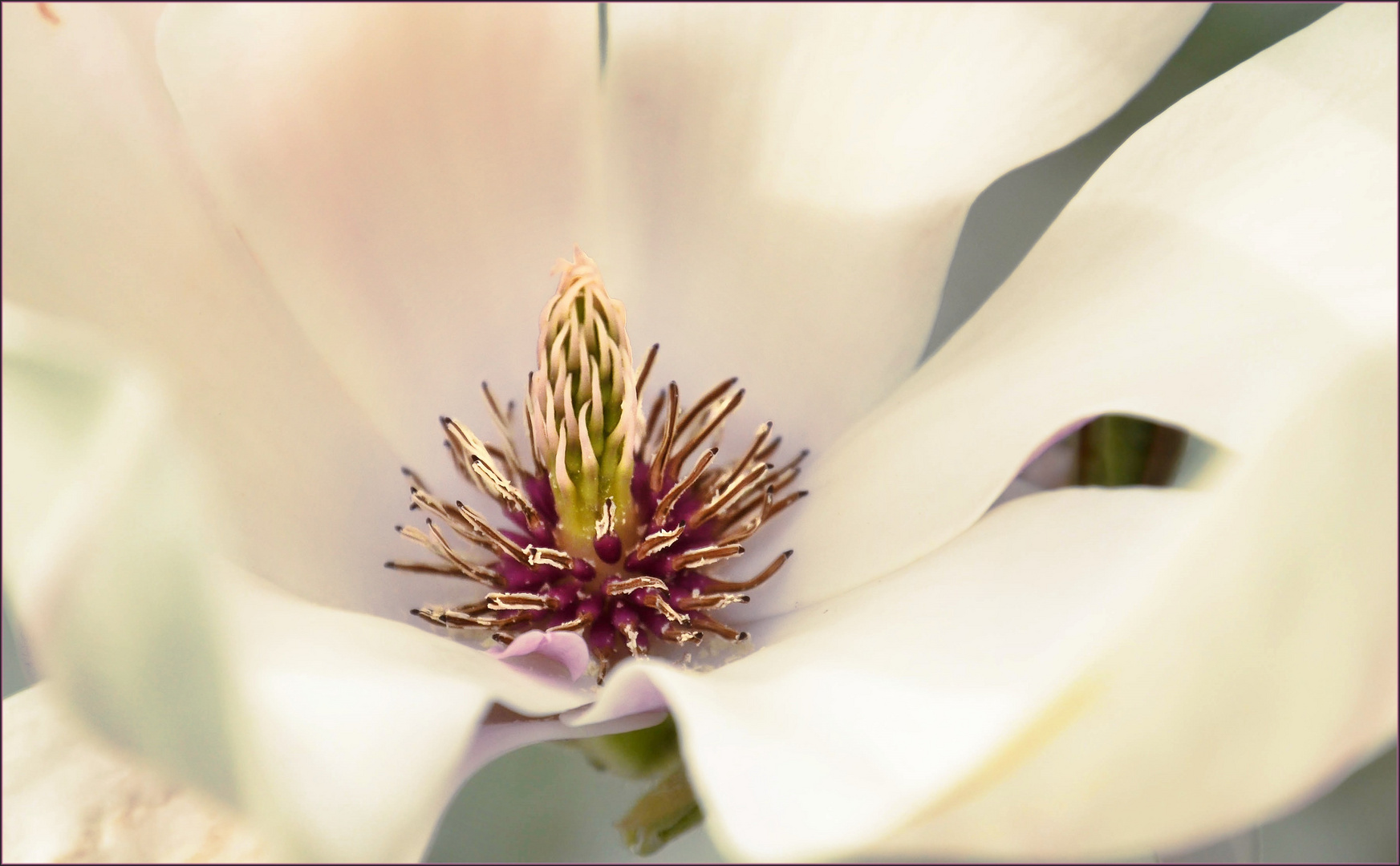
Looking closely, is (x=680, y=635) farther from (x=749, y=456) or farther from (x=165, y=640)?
(x=165, y=640)

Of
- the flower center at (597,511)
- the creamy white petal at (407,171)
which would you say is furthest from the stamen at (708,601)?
the creamy white petal at (407,171)

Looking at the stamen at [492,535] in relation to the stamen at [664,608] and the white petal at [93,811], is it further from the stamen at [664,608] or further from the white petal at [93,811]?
the white petal at [93,811]

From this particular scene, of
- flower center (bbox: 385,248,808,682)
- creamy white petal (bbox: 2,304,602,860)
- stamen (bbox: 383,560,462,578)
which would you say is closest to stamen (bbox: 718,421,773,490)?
flower center (bbox: 385,248,808,682)

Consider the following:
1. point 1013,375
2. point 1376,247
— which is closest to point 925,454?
point 1013,375

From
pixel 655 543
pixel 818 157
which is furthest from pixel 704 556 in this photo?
pixel 818 157

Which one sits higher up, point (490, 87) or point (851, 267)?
point (490, 87)

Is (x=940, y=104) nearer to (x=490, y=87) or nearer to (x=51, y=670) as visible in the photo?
(x=490, y=87)
